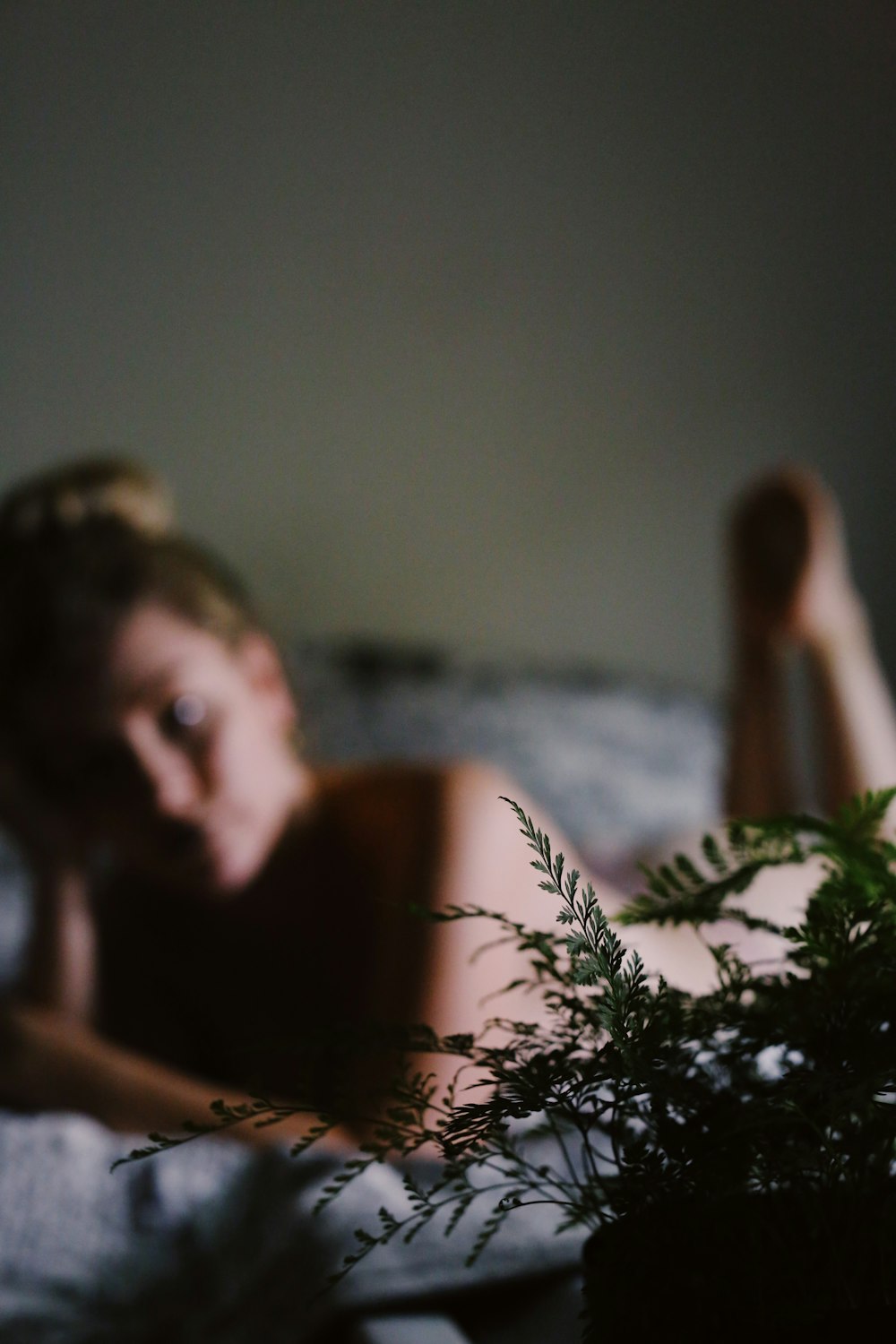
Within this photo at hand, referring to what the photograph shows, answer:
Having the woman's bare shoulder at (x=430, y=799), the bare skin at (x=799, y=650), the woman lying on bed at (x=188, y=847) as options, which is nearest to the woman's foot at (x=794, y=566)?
the bare skin at (x=799, y=650)

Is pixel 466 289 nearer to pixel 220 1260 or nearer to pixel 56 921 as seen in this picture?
pixel 56 921

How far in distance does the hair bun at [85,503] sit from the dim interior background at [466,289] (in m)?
0.44

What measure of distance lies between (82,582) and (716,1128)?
94 cm

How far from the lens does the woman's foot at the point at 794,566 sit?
1.64m

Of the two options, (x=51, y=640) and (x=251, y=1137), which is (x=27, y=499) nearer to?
(x=51, y=640)

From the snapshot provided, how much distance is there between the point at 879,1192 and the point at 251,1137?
63 cm

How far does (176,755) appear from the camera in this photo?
3.53 ft

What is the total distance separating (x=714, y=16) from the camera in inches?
79.7

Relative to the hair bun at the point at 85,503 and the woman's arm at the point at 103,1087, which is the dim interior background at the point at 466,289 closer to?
the hair bun at the point at 85,503

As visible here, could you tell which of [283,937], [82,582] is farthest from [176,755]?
[283,937]

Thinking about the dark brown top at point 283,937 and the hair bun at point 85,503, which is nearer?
the dark brown top at point 283,937

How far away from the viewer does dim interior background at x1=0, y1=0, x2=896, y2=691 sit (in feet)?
5.76

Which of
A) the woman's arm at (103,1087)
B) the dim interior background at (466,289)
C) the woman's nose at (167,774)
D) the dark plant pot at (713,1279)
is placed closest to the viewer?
the dark plant pot at (713,1279)

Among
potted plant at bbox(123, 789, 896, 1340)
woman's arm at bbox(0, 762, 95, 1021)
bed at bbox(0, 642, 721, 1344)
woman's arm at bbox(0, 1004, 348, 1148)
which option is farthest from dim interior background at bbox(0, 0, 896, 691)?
potted plant at bbox(123, 789, 896, 1340)
